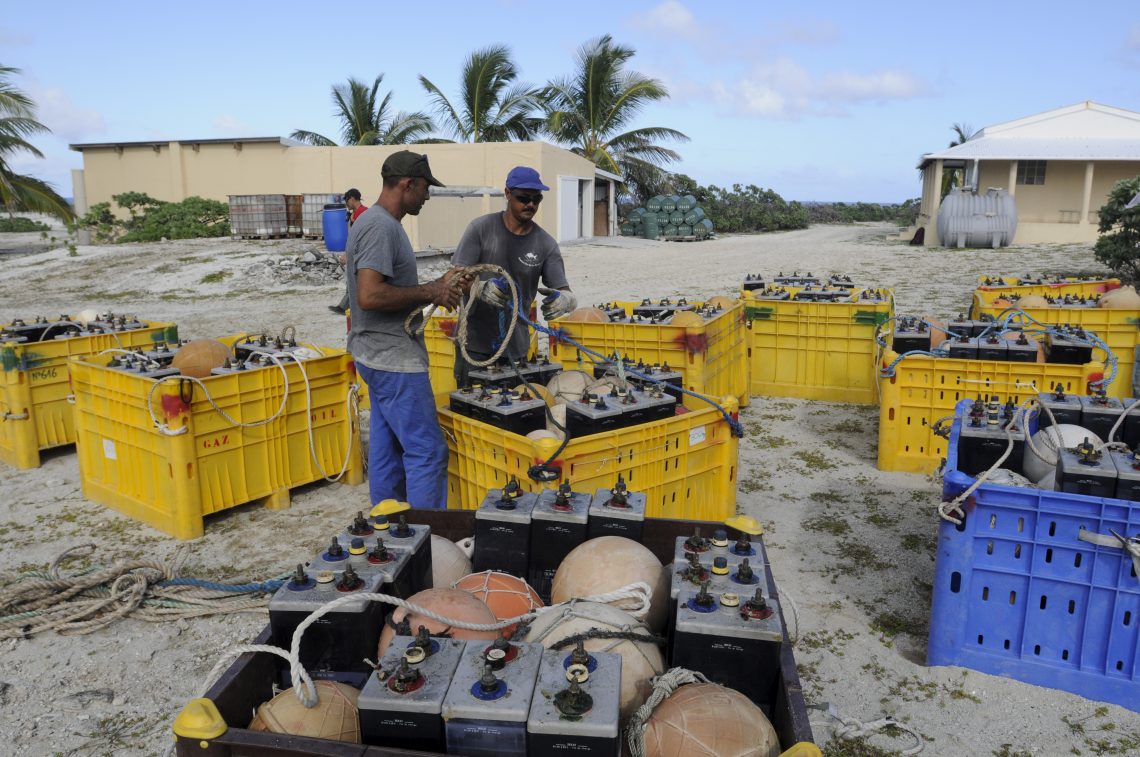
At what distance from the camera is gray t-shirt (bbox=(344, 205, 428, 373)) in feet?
13.7

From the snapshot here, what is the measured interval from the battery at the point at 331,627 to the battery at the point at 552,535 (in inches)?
30.7

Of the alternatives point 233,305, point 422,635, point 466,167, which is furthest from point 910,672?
point 466,167

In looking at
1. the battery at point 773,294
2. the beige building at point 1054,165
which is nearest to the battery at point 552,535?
the battery at point 773,294

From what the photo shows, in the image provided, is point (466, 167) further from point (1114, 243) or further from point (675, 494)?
point (675, 494)

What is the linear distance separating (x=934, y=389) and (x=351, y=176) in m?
26.4

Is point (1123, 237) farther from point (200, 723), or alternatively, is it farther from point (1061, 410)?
point (200, 723)

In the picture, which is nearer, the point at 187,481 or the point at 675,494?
the point at 675,494

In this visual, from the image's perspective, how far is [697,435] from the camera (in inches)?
177

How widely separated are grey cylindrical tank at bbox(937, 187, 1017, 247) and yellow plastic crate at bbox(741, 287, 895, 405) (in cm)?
2151

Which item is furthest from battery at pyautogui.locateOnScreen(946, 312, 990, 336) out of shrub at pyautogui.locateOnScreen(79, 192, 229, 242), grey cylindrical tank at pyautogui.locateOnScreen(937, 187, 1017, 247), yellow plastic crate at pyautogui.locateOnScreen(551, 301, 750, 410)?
shrub at pyautogui.locateOnScreen(79, 192, 229, 242)

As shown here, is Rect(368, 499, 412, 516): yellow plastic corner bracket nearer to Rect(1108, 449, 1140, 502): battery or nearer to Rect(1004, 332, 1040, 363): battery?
Rect(1108, 449, 1140, 502): battery

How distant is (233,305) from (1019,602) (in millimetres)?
16036

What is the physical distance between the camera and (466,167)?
28.4 m

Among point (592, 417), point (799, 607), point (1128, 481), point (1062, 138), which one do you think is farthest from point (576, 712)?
point (1062, 138)
